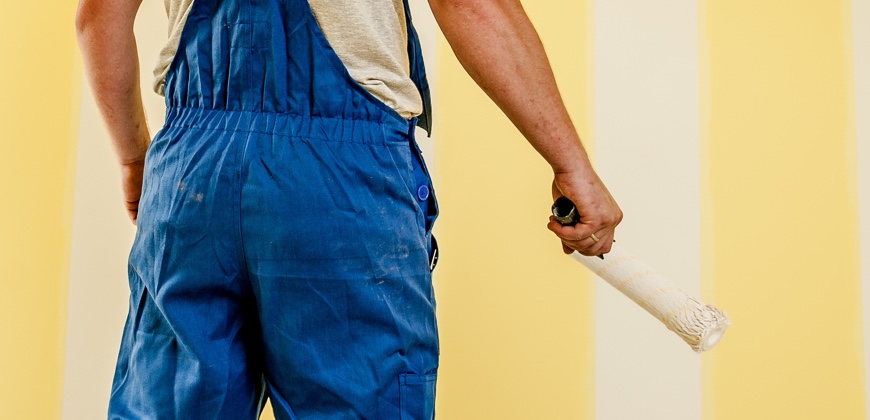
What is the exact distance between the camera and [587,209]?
34.8 inches

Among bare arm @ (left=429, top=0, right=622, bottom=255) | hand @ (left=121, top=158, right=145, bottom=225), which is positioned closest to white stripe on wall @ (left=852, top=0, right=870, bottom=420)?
bare arm @ (left=429, top=0, right=622, bottom=255)

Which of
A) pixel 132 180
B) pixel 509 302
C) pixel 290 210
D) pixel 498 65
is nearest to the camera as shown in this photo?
pixel 290 210

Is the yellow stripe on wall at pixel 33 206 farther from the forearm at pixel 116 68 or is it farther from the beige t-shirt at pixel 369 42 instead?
the beige t-shirt at pixel 369 42

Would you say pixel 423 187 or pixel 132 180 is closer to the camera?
pixel 423 187

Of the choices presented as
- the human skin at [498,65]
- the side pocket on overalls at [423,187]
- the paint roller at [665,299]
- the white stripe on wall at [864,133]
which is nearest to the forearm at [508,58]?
the human skin at [498,65]

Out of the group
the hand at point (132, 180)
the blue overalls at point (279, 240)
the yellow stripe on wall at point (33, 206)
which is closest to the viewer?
the blue overalls at point (279, 240)

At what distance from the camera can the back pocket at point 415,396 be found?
0.74 meters

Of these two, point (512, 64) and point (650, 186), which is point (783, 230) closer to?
point (650, 186)

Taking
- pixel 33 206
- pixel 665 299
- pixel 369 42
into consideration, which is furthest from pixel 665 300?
pixel 33 206

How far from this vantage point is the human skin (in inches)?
31.9

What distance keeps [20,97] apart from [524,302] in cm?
114

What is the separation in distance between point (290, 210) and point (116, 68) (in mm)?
298

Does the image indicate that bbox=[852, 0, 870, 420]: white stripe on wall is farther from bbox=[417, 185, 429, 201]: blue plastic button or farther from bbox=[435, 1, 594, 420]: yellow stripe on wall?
bbox=[417, 185, 429, 201]: blue plastic button

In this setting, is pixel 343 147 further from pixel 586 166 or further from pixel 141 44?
pixel 141 44
